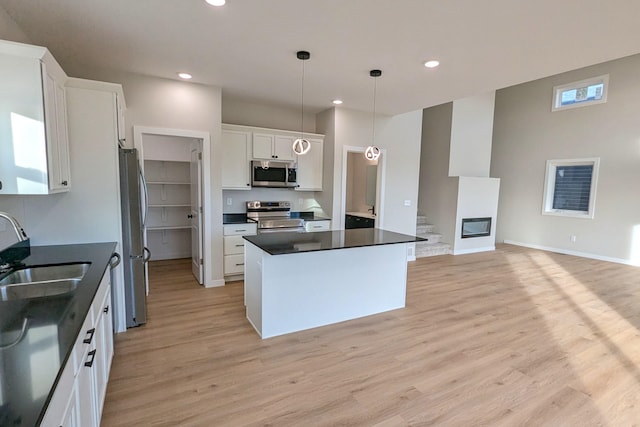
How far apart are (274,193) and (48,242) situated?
3.25 meters

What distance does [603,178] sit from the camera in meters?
6.33

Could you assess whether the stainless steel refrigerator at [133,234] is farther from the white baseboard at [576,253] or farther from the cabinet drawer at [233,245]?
the white baseboard at [576,253]

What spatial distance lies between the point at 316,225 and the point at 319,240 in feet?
6.11

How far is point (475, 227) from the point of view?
23.2 feet

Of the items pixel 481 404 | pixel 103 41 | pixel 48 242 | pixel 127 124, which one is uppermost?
pixel 103 41

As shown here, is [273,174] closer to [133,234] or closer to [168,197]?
[168,197]

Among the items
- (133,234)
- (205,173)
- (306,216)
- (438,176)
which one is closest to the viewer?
(133,234)

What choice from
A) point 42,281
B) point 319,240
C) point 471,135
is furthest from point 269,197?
point 471,135

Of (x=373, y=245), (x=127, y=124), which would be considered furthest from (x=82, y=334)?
(x=127, y=124)

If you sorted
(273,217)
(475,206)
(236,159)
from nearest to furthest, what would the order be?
1. (236,159)
2. (273,217)
3. (475,206)

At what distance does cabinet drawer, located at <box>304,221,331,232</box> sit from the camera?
5.04m

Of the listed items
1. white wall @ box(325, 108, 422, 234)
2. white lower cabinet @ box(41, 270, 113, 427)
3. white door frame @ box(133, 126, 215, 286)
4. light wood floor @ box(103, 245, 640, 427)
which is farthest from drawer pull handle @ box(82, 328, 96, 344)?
white wall @ box(325, 108, 422, 234)

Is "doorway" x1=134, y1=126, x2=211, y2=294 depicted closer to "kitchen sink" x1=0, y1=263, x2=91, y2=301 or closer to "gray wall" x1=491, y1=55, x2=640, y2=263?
"kitchen sink" x1=0, y1=263, x2=91, y2=301

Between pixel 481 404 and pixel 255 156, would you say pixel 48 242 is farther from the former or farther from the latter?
pixel 481 404
